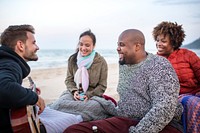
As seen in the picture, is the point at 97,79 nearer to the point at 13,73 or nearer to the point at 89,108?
the point at 89,108

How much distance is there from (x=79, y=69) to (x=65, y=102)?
55 centimetres

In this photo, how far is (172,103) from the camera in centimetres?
222

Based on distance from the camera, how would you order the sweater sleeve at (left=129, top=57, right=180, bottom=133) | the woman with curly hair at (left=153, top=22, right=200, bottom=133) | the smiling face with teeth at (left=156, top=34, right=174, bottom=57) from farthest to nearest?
the smiling face with teeth at (left=156, top=34, right=174, bottom=57) → the woman with curly hair at (left=153, top=22, right=200, bottom=133) → the sweater sleeve at (left=129, top=57, right=180, bottom=133)

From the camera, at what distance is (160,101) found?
7.25 feet

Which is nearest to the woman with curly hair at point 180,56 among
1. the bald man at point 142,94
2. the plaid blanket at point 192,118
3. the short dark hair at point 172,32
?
the short dark hair at point 172,32

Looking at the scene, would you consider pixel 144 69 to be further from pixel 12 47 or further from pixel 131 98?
pixel 12 47

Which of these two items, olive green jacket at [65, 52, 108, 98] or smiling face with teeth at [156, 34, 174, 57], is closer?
smiling face with teeth at [156, 34, 174, 57]

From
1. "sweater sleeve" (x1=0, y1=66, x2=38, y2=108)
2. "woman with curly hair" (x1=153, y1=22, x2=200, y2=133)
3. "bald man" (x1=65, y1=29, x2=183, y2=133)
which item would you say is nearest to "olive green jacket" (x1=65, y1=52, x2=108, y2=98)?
"woman with curly hair" (x1=153, y1=22, x2=200, y2=133)

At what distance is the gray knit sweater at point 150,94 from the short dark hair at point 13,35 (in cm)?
96

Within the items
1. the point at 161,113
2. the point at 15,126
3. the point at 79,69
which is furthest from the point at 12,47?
the point at 79,69

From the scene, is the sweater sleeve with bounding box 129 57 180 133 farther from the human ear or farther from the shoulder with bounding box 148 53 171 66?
the human ear

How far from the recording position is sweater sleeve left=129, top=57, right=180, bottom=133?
2.20 m

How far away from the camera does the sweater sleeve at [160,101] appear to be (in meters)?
2.20

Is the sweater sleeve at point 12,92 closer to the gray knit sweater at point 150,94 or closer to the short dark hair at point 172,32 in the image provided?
the gray knit sweater at point 150,94
